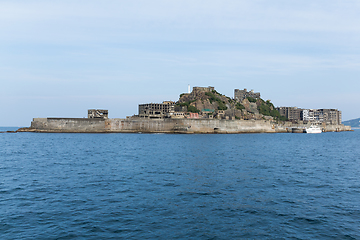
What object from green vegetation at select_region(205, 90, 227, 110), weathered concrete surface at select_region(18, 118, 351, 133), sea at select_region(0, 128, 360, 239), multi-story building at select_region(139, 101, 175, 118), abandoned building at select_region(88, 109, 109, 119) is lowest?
sea at select_region(0, 128, 360, 239)

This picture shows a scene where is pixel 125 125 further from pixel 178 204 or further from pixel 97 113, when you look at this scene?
pixel 178 204

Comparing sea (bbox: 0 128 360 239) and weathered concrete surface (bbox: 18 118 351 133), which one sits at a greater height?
weathered concrete surface (bbox: 18 118 351 133)

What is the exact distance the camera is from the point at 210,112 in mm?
166875

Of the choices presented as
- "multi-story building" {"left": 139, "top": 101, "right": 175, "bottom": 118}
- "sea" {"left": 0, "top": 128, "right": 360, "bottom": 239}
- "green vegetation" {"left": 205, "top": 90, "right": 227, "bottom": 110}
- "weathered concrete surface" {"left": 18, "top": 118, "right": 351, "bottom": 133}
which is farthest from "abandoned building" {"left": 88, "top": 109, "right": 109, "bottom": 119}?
"sea" {"left": 0, "top": 128, "right": 360, "bottom": 239}

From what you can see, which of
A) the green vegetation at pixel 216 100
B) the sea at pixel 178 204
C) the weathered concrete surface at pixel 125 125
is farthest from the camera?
the green vegetation at pixel 216 100

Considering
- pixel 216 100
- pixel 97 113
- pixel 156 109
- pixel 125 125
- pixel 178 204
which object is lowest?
pixel 178 204

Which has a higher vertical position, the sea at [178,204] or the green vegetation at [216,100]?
the green vegetation at [216,100]

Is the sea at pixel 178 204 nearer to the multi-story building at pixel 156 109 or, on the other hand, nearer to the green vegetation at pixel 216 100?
the multi-story building at pixel 156 109

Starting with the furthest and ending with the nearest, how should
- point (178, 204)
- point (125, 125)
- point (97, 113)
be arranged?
point (97, 113), point (125, 125), point (178, 204)

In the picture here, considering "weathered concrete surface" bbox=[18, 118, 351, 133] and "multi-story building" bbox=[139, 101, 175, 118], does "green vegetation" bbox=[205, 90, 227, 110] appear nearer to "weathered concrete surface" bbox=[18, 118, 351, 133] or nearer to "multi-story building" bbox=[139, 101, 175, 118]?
"multi-story building" bbox=[139, 101, 175, 118]

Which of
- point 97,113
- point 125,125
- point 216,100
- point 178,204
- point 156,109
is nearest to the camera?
point 178,204

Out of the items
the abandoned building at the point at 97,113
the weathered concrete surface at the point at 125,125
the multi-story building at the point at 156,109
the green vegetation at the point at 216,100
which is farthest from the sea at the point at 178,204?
the green vegetation at the point at 216,100

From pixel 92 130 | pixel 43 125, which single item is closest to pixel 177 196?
pixel 92 130

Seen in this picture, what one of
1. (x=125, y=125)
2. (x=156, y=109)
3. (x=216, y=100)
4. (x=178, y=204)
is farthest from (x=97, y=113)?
(x=178, y=204)
